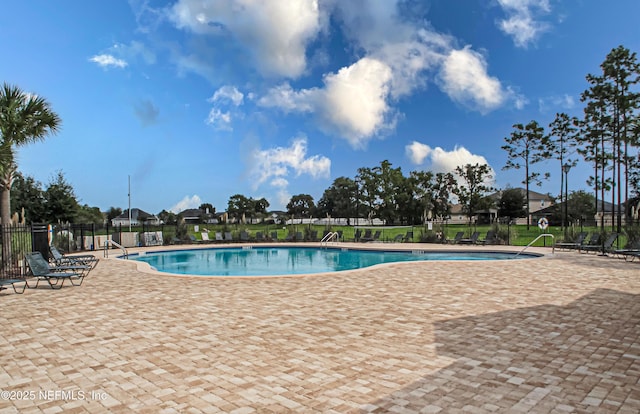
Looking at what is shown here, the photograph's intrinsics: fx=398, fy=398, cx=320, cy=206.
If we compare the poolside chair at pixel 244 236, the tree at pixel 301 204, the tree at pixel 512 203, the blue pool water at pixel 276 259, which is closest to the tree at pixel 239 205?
the tree at pixel 301 204

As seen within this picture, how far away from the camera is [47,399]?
3430mm

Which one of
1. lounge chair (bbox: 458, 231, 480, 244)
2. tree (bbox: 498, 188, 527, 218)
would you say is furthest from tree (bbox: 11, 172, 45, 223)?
tree (bbox: 498, 188, 527, 218)

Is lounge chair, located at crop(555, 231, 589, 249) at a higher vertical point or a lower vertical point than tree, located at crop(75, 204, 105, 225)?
lower

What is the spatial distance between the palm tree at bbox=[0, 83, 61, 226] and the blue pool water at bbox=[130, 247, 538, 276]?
5933 mm

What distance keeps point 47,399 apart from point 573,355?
5.32 meters

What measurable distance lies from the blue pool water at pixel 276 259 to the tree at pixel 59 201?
13.4 m

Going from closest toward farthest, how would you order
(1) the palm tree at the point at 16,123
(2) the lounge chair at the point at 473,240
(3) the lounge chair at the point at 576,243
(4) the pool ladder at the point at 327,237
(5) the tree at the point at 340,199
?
(1) the palm tree at the point at 16,123
(3) the lounge chair at the point at 576,243
(2) the lounge chair at the point at 473,240
(4) the pool ladder at the point at 327,237
(5) the tree at the point at 340,199

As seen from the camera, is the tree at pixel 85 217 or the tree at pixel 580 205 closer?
the tree at pixel 85 217

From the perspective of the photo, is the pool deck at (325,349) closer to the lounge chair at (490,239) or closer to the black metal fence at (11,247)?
the black metal fence at (11,247)

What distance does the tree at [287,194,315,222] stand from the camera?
91.0m

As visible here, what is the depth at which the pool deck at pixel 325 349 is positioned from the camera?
11.2 ft

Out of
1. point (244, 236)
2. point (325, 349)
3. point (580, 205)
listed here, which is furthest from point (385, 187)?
point (325, 349)

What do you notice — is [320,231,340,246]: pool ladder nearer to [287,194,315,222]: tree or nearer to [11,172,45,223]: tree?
[11,172,45,223]: tree

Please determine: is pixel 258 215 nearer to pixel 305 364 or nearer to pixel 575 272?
pixel 575 272
